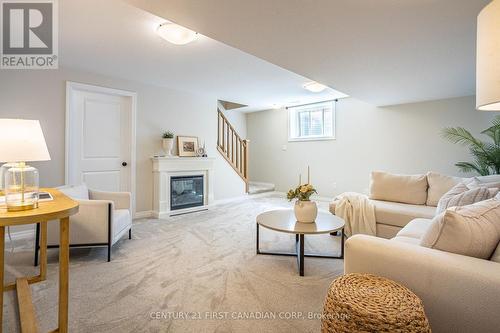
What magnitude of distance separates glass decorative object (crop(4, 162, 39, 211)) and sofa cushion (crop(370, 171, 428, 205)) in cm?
375

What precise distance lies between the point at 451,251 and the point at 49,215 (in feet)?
6.65

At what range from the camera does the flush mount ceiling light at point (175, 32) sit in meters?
2.34

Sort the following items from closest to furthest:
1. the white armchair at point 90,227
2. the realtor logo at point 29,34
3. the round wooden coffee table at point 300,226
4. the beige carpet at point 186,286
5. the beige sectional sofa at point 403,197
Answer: the beige carpet at point 186,286, the realtor logo at point 29,34, the round wooden coffee table at point 300,226, the white armchair at point 90,227, the beige sectional sofa at point 403,197

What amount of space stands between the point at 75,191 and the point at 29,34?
168cm

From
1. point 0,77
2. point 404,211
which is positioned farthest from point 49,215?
point 404,211

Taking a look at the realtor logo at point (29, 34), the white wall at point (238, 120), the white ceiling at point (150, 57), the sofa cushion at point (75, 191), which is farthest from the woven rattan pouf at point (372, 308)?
the white wall at point (238, 120)

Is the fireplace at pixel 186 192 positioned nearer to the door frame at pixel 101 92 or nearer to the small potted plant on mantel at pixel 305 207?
the door frame at pixel 101 92

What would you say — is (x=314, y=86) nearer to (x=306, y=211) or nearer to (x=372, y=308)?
(x=306, y=211)

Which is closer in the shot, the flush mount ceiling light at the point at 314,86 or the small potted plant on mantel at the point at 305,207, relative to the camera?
the small potted plant on mantel at the point at 305,207

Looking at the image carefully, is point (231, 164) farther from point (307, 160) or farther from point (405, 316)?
point (405, 316)

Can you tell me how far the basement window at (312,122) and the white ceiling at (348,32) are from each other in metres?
2.63

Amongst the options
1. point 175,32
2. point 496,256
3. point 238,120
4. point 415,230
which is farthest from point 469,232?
point 238,120

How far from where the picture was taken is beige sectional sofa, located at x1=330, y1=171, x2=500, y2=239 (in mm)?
2963

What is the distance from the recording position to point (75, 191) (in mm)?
2789
